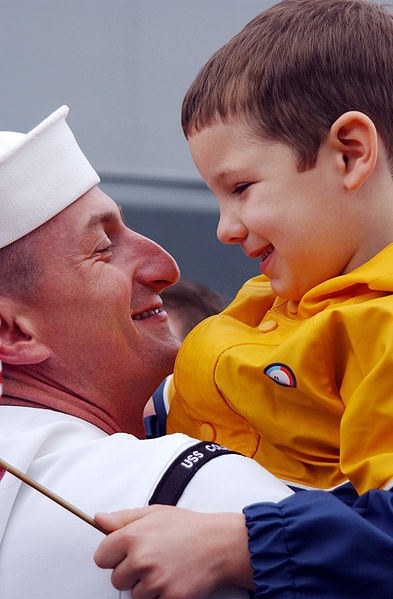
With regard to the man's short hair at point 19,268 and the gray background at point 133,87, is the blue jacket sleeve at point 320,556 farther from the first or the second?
the gray background at point 133,87

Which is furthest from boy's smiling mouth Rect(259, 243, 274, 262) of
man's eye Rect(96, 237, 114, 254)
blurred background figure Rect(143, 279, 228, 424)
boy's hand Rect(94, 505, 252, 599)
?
blurred background figure Rect(143, 279, 228, 424)

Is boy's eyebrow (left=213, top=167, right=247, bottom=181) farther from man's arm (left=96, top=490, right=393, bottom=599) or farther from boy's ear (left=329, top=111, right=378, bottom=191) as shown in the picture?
man's arm (left=96, top=490, right=393, bottom=599)

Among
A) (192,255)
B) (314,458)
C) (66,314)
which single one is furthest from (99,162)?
(314,458)

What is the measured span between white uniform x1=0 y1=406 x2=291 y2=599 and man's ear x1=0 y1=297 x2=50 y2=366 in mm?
Answer: 226

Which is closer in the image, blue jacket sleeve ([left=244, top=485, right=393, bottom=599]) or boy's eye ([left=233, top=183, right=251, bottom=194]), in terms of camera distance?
blue jacket sleeve ([left=244, top=485, right=393, bottom=599])

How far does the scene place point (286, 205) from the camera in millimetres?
1549

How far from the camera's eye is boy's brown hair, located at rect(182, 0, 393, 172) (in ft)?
5.08

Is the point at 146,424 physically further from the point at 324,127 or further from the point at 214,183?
the point at 324,127

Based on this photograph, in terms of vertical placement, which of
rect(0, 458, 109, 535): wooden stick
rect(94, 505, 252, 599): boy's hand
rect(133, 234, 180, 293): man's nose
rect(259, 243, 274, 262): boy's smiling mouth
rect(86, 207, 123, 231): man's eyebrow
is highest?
rect(86, 207, 123, 231): man's eyebrow

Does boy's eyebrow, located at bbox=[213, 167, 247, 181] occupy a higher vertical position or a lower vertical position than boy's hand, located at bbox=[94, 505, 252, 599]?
higher

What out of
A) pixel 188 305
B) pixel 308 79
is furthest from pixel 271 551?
pixel 188 305

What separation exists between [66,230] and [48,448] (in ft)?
1.55

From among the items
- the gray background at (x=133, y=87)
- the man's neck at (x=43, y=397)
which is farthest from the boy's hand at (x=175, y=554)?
the gray background at (x=133, y=87)

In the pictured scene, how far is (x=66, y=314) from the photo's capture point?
5.59 feet
